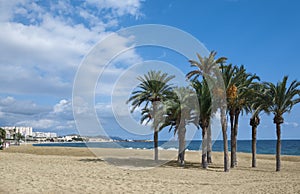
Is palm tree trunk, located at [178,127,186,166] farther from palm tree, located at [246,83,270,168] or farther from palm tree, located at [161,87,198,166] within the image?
palm tree, located at [246,83,270,168]

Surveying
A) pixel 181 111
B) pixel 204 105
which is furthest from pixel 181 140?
pixel 204 105

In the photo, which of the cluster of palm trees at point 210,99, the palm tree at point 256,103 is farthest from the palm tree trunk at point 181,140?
the palm tree at point 256,103

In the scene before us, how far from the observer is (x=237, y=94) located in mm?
26062

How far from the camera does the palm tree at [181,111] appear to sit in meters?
26.9

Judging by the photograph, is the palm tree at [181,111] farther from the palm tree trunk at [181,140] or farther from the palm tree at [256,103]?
the palm tree at [256,103]

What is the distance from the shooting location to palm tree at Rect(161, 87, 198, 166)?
26.9m

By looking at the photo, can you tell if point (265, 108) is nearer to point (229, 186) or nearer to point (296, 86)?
point (296, 86)

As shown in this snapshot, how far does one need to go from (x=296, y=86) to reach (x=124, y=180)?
16284 millimetres

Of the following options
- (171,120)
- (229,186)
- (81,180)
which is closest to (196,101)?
(171,120)

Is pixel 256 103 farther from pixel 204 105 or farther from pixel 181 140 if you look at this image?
pixel 181 140

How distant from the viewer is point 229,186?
615 inches

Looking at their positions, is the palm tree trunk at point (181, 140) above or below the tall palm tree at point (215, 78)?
below

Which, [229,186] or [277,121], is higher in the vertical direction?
[277,121]

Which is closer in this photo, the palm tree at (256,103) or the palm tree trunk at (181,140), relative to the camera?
the palm tree at (256,103)
